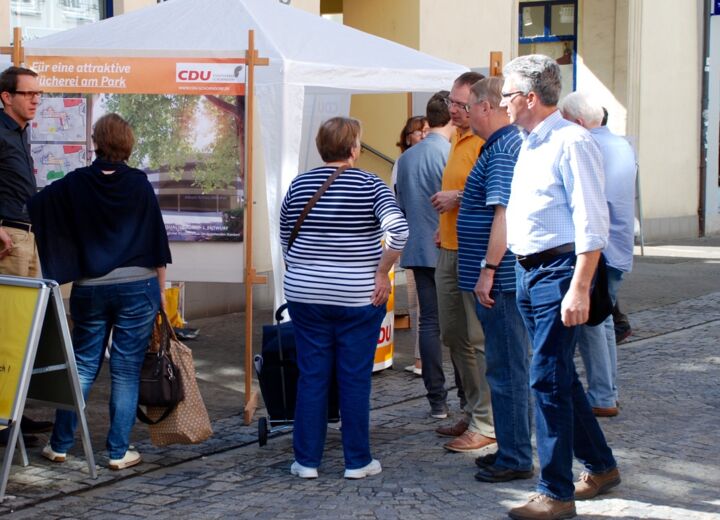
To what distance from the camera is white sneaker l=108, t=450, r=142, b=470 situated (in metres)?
5.88

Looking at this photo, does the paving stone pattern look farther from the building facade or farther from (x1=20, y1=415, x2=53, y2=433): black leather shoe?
the building facade

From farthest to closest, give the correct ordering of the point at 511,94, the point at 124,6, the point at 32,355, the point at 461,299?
the point at 124,6 < the point at 461,299 < the point at 32,355 < the point at 511,94

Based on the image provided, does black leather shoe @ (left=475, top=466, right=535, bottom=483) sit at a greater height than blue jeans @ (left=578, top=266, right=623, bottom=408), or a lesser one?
lesser

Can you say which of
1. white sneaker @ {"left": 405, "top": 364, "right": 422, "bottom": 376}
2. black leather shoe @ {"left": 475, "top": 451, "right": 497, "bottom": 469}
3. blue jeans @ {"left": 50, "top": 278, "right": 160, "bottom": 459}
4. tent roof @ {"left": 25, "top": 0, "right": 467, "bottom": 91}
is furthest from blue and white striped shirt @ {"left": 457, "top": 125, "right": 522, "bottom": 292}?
white sneaker @ {"left": 405, "top": 364, "right": 422, "bottom": 376}

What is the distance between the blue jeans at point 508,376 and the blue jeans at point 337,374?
1.85 feet

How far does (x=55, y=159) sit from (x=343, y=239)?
2493mm

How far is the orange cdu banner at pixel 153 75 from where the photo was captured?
22.6 feet

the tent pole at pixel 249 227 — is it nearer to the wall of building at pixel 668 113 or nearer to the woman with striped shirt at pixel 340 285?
the woman with striped shirt at pixel 340 285

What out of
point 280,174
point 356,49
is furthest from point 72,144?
point 356,49

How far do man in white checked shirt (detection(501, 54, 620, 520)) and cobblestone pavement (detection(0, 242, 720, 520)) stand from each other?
15.7 inches

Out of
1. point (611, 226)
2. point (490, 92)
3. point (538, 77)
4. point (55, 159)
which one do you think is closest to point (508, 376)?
point (490, 92)

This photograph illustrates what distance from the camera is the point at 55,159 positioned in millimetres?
7270

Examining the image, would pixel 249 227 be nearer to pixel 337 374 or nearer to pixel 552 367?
pixel 337 374

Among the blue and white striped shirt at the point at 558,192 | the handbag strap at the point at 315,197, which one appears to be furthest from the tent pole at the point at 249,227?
the blue and white striped shirt at the point at 558,192
